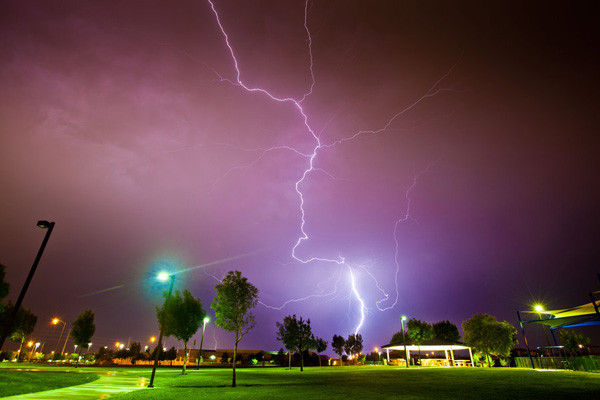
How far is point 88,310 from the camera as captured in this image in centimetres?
3872

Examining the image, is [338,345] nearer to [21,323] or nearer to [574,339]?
[574,339]

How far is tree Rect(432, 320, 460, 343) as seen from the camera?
232 feet

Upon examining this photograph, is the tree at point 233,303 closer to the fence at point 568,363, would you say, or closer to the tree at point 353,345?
the fence at point 568,363

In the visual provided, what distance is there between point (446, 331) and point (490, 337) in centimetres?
3940

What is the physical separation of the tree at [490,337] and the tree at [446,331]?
120 feet

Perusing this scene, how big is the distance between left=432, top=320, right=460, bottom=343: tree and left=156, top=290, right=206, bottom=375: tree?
65846 millimetres

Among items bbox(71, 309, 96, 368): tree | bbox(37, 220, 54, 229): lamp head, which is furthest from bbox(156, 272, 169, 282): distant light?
bbox(71, 309, 96, 368): tree

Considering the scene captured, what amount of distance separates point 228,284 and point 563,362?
27.2 metres

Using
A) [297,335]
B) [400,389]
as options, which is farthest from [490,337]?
[400,389]

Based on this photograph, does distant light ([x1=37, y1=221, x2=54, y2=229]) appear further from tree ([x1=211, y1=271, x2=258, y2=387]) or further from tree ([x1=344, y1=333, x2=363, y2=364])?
tree ([x1=344, y1=333, x2=363, y2=364])

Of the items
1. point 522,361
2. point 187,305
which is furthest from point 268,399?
point 522,361

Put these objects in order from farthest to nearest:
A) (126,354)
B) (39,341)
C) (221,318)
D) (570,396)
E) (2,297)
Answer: (39,341) → (126,354) → (2,297) → (221,318) → (570,396)

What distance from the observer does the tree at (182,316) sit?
26.1 meters

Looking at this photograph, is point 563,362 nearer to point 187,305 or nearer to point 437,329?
point 187,305
